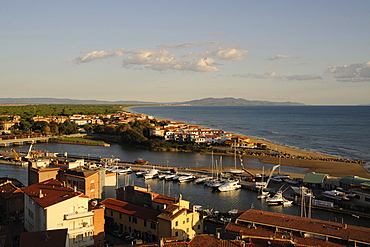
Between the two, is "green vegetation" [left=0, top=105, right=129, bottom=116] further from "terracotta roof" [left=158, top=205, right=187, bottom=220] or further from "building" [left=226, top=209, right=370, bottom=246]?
"building" [left=226, top=209, right=370, bottom=246]

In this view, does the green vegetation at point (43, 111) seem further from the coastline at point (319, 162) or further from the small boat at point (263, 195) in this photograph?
the small boat at point (263, 195)

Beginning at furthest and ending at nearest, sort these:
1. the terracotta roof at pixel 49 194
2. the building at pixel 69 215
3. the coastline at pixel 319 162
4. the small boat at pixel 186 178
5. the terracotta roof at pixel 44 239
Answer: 1. the coastline at pixel 319 162
2. the small boat at pixel 186 178
3. the terracotta roof at pixel 49 194
4. the building at pixel 69 215
5. the terracotta roof at pixel 44 239

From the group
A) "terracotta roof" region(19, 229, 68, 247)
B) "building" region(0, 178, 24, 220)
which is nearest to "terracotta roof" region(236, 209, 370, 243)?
"terracotta roof" region(19, 229, 68, 247)

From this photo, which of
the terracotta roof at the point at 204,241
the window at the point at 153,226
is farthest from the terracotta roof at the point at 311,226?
the window at the point at 153,226

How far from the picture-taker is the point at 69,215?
47.1ft

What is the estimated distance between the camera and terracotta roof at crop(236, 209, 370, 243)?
1362cm

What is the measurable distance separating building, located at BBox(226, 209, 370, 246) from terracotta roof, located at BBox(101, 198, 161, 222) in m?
3.97

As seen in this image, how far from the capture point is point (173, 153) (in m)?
47.6

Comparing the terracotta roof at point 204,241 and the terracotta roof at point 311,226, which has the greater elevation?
the terracotta roof at point 204,241

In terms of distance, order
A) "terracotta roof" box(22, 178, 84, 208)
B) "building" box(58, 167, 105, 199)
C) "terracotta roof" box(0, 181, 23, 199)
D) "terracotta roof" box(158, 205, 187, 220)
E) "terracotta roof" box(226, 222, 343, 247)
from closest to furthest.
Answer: "terracotta roof" box(226, 222, 343, 247), "terracotta roof" box(22, 178, 84, 208), "terracotta roof" box(158, 205, 187, 220), "terracotta roof" box(0, 181, 23, 199), "building" box(58, 167, 105, 199)

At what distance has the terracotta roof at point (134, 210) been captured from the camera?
1703cm

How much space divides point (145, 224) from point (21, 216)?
25.0 feet

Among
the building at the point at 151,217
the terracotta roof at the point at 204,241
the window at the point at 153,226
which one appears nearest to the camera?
the terracotta roof at the point at 204,241

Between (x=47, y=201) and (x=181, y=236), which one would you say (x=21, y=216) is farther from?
(x=181, y=236)
